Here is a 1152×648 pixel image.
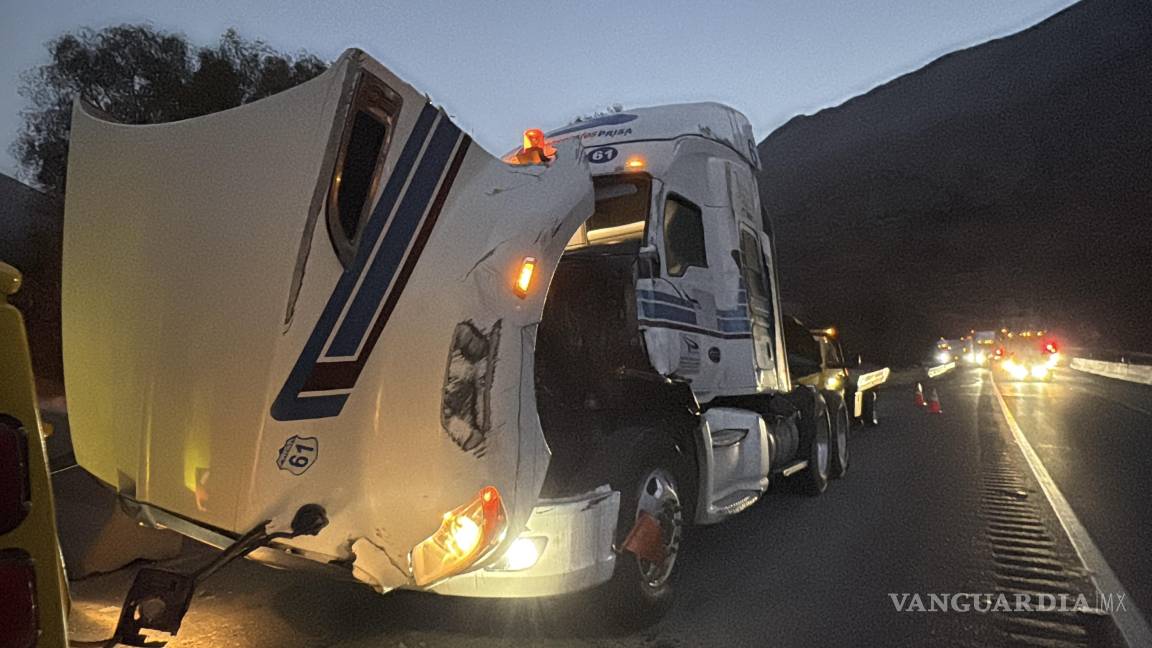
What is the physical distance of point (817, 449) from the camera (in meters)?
8.66

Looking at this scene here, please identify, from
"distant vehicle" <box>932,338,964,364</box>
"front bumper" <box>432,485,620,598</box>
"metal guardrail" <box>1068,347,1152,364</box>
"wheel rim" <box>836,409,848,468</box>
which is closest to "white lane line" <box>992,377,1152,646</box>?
"wheel rim" <box>836,409,848,468</box>

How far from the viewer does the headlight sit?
317 centimetres

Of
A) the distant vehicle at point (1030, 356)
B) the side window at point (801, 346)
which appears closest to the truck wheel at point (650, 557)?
the side window at point (801, 346)

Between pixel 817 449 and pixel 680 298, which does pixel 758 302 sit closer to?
pixel 680 298

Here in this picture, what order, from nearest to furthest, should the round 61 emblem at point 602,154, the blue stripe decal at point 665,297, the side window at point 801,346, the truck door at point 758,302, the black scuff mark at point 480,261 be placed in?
the black scuff mark at point 480,261 → the blue stripe decal at point 665,297 → the round 61 emblem at point 602,154 → the truck door at point 758,302 → the side window at point 801,346

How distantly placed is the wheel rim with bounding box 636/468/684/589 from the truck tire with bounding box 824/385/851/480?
4.99m

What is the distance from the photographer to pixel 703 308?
6.21 metres

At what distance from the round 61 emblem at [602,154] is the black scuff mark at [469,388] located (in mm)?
3313

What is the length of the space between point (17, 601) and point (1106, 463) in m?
11.9

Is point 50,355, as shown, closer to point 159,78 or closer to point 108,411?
point 159,78

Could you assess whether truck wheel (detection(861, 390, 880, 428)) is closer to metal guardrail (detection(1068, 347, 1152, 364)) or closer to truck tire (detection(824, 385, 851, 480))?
truck tire (detection(824, 385, 851, 480))

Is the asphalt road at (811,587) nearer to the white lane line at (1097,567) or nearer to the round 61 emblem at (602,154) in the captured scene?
the white lane line at (1097,567)

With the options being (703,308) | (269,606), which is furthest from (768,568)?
(269,606)

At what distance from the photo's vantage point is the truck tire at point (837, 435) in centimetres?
958
